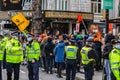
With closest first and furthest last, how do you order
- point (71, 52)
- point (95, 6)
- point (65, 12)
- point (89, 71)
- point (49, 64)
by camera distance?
point (89, 71) < point (71, 52) < point (49, 64) < point (65, 12) < point (95, 6)

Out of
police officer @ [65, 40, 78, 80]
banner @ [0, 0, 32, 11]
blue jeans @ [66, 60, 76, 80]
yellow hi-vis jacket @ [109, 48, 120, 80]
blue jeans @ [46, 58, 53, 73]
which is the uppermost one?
banner @ [0, 0, 32, 11]

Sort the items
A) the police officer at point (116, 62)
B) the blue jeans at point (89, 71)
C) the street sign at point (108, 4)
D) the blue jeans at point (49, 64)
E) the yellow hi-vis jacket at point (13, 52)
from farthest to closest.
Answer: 1. the blue jeans at point (49, 64)
2. the yellow hi-vis jacket at point (13, 52)
3. the street sign at point (108, 4)
4. the blue jeans at point (89, 71)
5. the police officer at point (116, 62)

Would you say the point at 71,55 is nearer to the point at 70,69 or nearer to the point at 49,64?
the point at 70,69

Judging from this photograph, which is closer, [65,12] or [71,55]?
[71,55]

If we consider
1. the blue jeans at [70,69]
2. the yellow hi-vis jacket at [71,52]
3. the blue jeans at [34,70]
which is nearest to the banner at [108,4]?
the yellow hi-vis jacket at [71,52]

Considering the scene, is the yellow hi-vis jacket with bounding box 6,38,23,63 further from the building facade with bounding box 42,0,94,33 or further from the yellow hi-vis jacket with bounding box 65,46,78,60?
the building facade with bounding box 42,0,94,33

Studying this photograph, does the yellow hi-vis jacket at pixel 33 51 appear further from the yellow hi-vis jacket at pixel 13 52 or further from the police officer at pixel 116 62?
the police officer at pixel 116 62

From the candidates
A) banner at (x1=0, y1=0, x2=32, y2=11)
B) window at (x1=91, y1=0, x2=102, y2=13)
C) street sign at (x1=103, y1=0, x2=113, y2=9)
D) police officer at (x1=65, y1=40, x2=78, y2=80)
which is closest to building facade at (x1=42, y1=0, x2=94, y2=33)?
window at (x1=91, y1=0, x2=102, y2=13)

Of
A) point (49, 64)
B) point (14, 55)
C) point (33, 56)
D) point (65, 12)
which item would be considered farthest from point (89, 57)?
point (65, 12)

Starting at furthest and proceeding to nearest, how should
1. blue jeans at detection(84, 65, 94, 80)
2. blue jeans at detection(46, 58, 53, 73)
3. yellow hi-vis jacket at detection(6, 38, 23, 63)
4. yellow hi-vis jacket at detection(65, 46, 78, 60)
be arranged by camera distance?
blue jeans at detection(46, 58, 53, 73), yellow hi-vis jacket at detection(65, 46, 78, 60), yellow hi-vis jacket at detection(6, 38, 23, 63), blue jeans at detection(84, 65, 94, 80)

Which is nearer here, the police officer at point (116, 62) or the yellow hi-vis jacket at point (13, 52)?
the police officer at point (116, 62)

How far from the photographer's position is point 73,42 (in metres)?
16.6

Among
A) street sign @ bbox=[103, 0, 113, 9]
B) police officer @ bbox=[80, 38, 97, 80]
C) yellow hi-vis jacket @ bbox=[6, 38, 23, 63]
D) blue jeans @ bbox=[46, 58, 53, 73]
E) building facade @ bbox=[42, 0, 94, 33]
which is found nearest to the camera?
police officer @ bbox=[80, 38, 97, 80]

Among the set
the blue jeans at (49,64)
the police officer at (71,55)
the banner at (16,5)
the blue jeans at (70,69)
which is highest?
the banner at (16,5)
